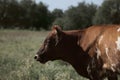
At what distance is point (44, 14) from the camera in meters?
98.9

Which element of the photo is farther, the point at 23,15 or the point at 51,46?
the point at 23,15

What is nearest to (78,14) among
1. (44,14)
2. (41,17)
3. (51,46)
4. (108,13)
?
(108,13)

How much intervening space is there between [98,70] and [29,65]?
286 centimetres

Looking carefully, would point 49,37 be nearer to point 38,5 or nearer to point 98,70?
point 98,70

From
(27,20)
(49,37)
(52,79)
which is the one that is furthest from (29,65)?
(27,20)

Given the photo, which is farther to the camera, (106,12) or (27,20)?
(27,20)

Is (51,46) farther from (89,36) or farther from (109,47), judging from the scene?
(109,47)

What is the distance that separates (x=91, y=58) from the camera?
351 inches

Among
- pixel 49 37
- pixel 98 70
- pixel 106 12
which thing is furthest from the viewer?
pixel 106 12

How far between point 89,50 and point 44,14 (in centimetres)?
9035

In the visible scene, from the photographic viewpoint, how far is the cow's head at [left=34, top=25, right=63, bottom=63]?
9.52m

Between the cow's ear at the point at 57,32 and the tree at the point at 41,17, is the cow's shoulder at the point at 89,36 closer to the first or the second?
the cow's ear at the point at 57,32

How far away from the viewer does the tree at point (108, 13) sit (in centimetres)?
7156

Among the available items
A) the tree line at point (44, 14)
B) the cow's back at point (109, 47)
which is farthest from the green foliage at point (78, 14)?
the cow's back at point (109, 47)
